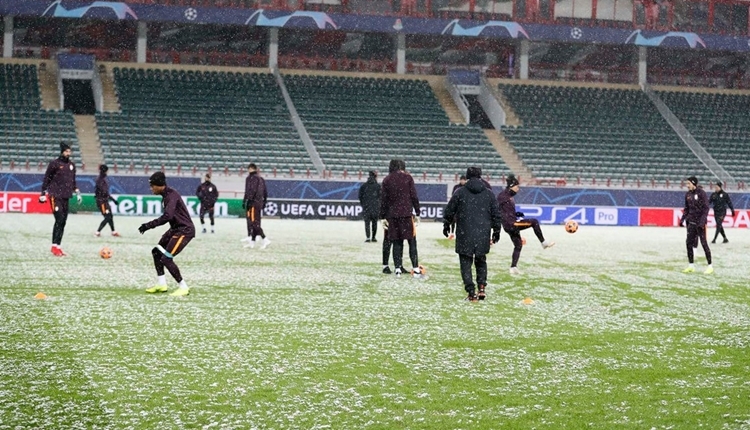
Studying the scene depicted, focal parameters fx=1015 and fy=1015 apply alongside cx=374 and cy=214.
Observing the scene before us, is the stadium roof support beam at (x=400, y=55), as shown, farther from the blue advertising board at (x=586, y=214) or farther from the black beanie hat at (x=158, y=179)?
the black beanie hat at (x=158, y=179)

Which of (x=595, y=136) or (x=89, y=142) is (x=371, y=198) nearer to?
(x=89, y=142)

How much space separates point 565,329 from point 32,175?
30.0 meters

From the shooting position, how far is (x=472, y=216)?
43.7ft

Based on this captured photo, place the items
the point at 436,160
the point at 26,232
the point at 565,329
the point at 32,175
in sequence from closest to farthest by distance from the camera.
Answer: the point at 565,329
the point at 26,232
the point at 32,175
the point at 436,160

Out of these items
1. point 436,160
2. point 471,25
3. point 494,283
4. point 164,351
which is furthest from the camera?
point 471,25

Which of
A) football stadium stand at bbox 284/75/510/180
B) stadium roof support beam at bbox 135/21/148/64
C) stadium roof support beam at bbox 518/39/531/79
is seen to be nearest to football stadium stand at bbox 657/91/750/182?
stadium roof support beam at bbox 518/39/531/79

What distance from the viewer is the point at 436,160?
46250mm

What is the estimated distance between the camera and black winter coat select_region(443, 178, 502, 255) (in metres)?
13.3

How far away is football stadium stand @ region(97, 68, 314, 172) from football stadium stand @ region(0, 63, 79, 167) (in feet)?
6.03

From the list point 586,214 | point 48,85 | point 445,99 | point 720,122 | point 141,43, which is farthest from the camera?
point 720,122

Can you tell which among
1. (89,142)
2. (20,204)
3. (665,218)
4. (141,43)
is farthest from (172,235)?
(141,43)

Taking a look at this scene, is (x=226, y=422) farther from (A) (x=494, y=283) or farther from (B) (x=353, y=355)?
(A) (x=494, y=283)

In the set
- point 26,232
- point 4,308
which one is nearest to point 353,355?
point 4,308

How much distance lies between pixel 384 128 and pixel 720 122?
59.8 ft
